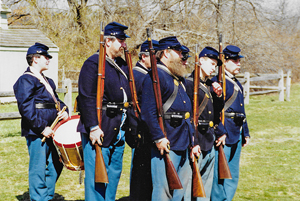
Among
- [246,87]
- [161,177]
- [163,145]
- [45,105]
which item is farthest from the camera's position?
[246,87]

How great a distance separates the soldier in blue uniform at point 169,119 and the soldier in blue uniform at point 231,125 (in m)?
1.06

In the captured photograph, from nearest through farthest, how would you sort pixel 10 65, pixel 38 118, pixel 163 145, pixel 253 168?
pixel 163 145 → pixel 38 118 → pixel 253 168 → pixel 10 65

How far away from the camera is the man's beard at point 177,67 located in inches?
158

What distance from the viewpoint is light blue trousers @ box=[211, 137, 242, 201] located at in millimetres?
4973

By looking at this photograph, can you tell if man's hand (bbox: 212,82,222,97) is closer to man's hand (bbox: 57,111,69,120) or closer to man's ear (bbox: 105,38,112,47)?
man's ear (bbox: 105,38,112,47)

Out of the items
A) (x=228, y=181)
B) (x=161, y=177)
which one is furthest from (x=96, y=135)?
(x=228, y=181)

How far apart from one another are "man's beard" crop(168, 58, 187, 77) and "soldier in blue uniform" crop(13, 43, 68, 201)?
1.65 metres

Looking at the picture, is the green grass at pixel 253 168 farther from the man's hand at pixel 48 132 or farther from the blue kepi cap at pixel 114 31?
the blue kepi cap at pixel 114 31

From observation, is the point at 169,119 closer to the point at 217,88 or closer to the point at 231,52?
the point at 217,88

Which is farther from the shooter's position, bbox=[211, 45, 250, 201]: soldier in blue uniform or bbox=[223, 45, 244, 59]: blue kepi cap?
bbox=[223, 45, 244, 59]: blue kepi cap

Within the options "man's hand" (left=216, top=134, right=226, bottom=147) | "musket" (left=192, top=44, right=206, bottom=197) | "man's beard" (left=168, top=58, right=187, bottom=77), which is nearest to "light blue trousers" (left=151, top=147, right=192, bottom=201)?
"musket" (left=192, top=44, right=206, bottom=197)

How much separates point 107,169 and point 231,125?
6.15 feet

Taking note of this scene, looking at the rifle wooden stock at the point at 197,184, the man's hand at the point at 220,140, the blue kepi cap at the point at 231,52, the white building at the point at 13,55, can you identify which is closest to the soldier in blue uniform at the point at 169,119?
the rifle wooden stock at the point at 197,184

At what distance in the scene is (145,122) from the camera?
3887mm
